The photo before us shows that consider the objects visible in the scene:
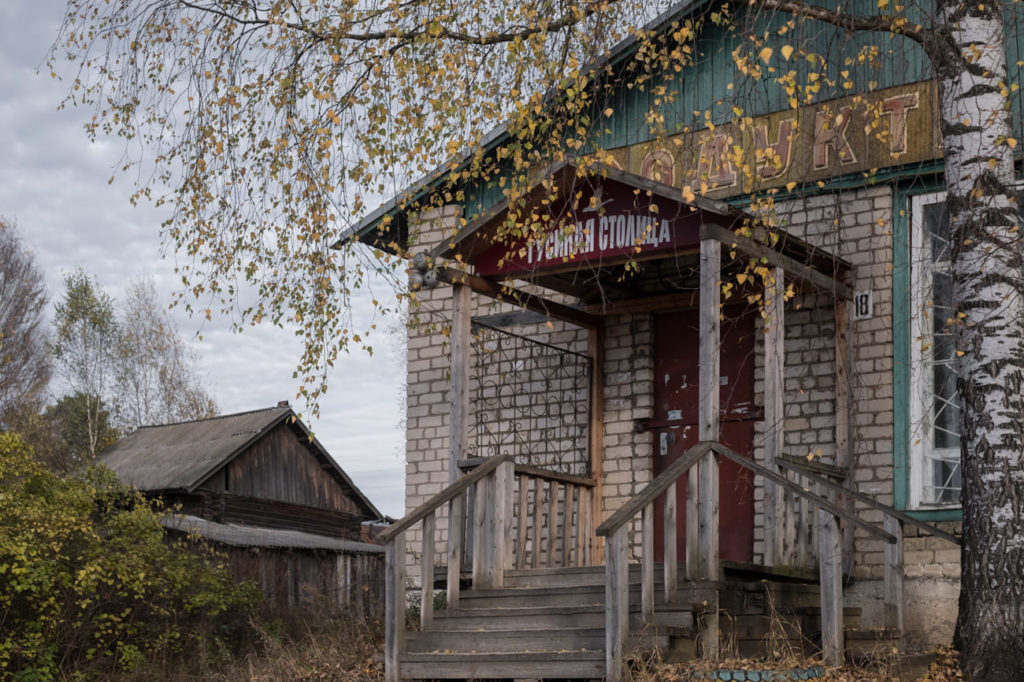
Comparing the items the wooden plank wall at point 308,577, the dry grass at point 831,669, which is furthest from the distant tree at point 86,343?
the dry grass at point 831,669

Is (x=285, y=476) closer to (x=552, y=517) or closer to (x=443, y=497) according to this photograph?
(x=552, y=517)

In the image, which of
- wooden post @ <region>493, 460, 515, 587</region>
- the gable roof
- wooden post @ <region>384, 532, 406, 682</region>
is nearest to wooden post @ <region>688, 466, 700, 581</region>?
wooden post @ <region>493, 460, 515, 587</region>

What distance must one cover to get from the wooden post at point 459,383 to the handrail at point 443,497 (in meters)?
0.37

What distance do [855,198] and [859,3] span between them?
5.31 feet

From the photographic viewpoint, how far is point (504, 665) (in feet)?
26.4

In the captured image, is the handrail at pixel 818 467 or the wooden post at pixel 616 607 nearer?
the wooden post at pixel 616 607

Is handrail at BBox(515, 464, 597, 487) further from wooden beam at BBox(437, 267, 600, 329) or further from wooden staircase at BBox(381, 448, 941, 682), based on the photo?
wooden beam at BBox(437, 267, 600, 329)

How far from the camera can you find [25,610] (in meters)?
11.2

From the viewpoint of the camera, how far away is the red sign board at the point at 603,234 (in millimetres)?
9289

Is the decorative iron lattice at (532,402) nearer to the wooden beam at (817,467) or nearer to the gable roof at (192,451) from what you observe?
the wooden beam at (817,467)

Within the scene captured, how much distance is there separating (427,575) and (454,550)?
0.48m

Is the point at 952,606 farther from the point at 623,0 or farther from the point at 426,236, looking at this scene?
the point at 426,236

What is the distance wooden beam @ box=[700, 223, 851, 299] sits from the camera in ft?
28.4

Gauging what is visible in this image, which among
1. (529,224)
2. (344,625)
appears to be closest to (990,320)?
(529,224)
